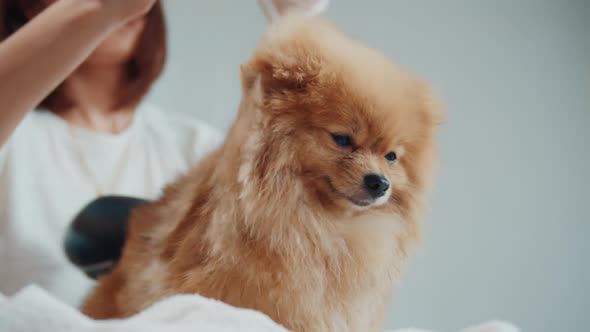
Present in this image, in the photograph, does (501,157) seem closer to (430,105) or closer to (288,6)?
(430,105)

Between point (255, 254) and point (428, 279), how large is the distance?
0.39 meters

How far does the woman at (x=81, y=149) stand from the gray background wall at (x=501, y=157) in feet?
1.11

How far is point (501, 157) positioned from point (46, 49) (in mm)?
622

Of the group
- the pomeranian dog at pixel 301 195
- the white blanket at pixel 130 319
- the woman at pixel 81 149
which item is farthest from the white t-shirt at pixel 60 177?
the white blanket at pixel 130 319

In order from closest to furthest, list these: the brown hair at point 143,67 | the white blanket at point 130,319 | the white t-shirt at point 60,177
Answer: the white blanket at point 130,319 < the white t-shirt at point 60,177 < the brown hair at point 143,67

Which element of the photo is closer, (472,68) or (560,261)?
(560,261)

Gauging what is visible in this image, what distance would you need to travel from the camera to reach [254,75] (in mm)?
516

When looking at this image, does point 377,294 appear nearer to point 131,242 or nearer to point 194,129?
point 131,242

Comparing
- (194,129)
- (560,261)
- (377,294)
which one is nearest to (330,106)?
(377,294)

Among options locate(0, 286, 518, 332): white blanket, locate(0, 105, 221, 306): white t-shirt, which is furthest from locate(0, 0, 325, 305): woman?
locate(0, 286, 518, 332): white blanket

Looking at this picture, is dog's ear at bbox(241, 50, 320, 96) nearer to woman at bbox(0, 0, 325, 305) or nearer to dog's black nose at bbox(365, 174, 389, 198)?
dog's black nose at bbox(365, 174, 389, 198)

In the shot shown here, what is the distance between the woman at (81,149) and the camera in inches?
33.5

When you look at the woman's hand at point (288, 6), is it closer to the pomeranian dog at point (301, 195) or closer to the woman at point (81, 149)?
the pomeranian dog at point (301, 195)

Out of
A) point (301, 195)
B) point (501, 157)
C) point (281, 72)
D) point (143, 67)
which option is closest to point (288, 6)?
point (281, 72)
